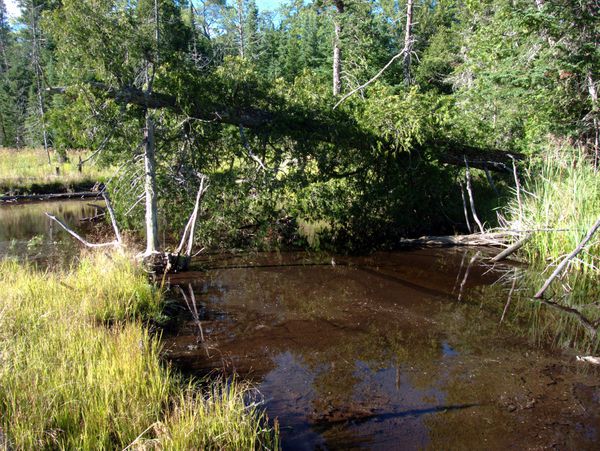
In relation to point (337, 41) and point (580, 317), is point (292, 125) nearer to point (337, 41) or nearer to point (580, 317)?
point (580, 317)

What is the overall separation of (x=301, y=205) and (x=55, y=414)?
25.4 feet

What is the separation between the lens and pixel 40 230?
13.8m

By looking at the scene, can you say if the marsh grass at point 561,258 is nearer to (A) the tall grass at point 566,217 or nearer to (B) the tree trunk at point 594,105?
(A) the tall grass at point 566,217

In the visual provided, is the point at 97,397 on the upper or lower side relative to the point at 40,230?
lower

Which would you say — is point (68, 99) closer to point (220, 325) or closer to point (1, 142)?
→ point (220, 325)

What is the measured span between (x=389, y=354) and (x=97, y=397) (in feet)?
10.3

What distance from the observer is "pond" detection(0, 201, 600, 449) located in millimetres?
3916

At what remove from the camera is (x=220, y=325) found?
628 centimetres

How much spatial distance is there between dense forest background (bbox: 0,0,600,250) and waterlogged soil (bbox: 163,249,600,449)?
2389mm

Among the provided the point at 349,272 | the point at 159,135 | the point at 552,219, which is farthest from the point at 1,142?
the point at 552,219

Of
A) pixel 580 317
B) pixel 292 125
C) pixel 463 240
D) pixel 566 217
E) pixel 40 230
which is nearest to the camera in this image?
pixel 580 317

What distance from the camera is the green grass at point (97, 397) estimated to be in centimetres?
312

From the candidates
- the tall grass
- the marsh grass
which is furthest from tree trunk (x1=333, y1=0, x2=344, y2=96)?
the tall grass

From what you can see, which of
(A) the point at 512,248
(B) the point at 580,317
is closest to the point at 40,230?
(A) the point at 512,248
